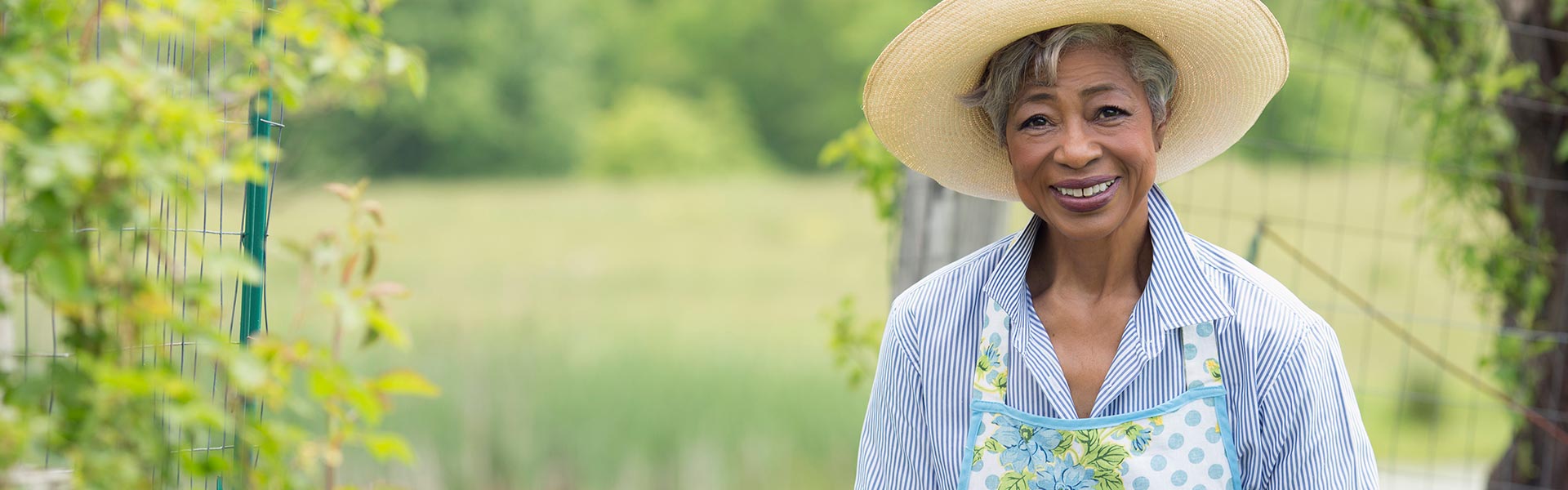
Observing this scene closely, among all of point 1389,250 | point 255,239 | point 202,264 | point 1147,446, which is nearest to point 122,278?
point 202,264

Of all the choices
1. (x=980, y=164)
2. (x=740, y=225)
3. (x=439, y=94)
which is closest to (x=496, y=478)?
(x=980, y=164)

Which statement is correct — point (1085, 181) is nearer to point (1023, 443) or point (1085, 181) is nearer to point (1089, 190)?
point (1089, 190)

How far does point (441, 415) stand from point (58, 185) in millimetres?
5203

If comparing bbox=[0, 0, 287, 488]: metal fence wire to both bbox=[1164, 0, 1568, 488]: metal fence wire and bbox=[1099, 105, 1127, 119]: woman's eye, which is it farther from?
bbox=[1164, 0, 1568, 488]: metal fence wire

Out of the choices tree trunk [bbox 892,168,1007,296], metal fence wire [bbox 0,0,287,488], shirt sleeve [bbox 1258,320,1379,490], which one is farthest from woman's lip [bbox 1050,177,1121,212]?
tree trunk [bbox 892,168,1007,296]

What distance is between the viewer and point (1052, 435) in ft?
5.24

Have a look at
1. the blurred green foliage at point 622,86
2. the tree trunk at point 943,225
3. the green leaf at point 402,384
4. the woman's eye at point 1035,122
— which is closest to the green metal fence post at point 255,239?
the green leaf at point 402,384

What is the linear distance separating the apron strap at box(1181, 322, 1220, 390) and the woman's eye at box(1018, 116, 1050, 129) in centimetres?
29

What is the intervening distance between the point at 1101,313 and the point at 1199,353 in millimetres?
136

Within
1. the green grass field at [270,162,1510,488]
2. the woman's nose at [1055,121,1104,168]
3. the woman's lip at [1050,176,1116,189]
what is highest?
the woman's nose at [1055,121,1104,168]

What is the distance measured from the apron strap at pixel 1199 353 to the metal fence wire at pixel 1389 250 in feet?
4.94

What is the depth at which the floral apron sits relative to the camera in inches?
61.2

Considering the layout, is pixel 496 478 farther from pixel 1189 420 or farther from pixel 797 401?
pixel 1189 420

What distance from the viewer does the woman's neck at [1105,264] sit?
165 cm
